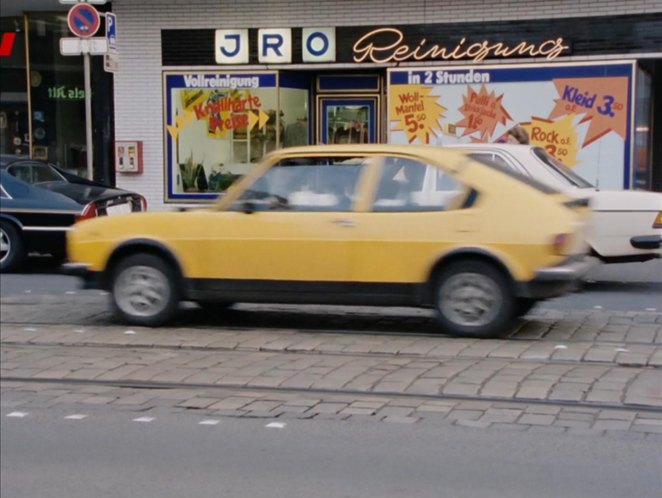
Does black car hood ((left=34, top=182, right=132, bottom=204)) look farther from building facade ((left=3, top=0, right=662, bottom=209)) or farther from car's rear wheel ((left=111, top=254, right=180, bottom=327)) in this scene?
car's rear wheel ((left=111, top=254, right=180, bottom=327))

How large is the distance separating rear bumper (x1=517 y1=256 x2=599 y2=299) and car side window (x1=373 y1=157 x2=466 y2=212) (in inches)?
34.9

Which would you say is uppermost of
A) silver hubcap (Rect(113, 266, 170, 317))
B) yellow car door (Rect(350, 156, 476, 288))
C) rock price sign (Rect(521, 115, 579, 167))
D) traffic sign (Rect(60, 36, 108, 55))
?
traffic sign (Rect(60, 36, 108, 55))

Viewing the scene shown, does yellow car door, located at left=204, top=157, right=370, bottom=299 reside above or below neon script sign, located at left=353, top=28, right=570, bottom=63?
below

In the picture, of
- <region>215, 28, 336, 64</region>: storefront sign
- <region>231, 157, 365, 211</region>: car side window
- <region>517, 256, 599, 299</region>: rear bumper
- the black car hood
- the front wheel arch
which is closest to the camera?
<region>517, 256, 599, 299</region>: rear bumper

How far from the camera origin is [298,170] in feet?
28.0

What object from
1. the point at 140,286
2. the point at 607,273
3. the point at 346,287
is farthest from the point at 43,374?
the point at 607,273

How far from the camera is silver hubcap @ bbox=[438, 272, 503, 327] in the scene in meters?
8.00

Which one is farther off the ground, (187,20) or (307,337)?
(187,20)

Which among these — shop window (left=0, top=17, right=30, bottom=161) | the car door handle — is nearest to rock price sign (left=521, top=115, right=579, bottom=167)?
the car door handle

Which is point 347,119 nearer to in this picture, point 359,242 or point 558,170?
point 558,170

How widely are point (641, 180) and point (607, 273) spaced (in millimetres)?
4625

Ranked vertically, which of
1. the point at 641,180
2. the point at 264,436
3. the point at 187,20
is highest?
Result: the point at 187,20

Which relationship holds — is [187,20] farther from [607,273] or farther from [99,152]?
[607,273]

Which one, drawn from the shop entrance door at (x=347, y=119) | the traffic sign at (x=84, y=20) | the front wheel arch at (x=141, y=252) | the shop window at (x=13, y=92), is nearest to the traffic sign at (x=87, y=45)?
the traffic sign at (x=84, y=20)
